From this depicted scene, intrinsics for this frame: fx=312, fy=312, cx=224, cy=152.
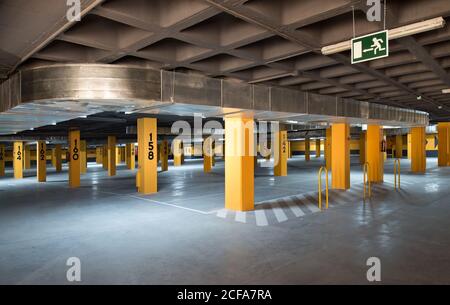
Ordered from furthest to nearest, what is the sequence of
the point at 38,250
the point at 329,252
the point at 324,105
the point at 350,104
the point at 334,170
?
the point at 334,170 < the point at 350,104 < the point at 324,105 < the point at 38,250 < the point at 329,252

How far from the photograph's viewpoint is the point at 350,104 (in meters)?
11.4

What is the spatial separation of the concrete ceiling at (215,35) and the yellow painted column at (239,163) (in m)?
2.43

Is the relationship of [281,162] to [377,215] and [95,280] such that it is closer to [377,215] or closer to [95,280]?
[377,215]

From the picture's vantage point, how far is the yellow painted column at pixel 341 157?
13820mm

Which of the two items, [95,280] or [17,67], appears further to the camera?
[17,67]

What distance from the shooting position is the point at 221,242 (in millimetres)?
6410

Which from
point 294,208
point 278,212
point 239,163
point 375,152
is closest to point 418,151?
point 375,152

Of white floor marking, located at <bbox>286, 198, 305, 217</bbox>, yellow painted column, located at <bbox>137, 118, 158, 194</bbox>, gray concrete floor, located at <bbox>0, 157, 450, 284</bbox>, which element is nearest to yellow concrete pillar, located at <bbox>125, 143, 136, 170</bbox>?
yellow painted column, located at <bbox>137, 118, 158, 194</bbox>

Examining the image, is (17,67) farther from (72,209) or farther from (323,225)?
(323,225)

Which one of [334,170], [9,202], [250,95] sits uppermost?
[250,95]

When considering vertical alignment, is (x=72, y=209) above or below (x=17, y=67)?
below
